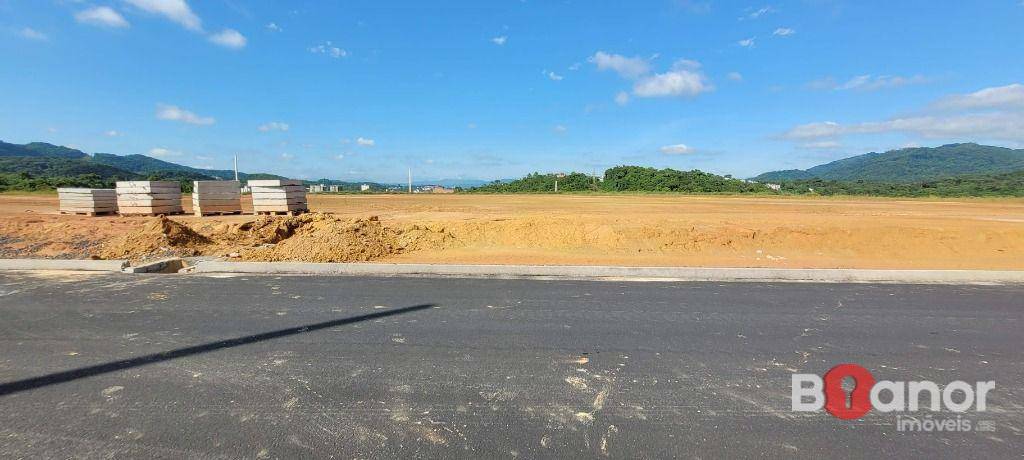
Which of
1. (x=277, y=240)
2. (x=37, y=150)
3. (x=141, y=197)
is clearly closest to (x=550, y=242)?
(x=277, y=240)

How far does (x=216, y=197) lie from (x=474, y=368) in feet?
64.7

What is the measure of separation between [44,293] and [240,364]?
5.18 metres

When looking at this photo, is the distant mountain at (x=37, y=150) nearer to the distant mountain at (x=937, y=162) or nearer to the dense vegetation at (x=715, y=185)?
the dense vegetation at (x=715, y=185)

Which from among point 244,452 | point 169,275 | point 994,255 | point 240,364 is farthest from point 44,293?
point 994,255

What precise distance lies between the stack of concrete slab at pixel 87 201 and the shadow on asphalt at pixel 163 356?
19.7m

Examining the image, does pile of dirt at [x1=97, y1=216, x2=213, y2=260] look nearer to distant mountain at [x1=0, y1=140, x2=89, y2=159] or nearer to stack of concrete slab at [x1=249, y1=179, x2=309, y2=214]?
stack of concrete slab at [x1=249, y1=179, x2=309, y2=214]

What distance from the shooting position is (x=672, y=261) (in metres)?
10.8

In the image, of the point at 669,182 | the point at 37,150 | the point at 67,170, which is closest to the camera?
the point at 669,182

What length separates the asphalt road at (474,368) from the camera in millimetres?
2900

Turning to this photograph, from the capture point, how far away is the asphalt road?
9.52ft

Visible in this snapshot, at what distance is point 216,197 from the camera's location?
1906 centimetres

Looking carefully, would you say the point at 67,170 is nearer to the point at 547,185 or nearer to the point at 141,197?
the point at 547,185

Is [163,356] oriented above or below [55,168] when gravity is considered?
below

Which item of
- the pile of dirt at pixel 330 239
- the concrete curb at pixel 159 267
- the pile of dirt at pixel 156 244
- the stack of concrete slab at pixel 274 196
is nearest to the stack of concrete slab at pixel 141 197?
the stack of concrete slab at pixel 274 196
